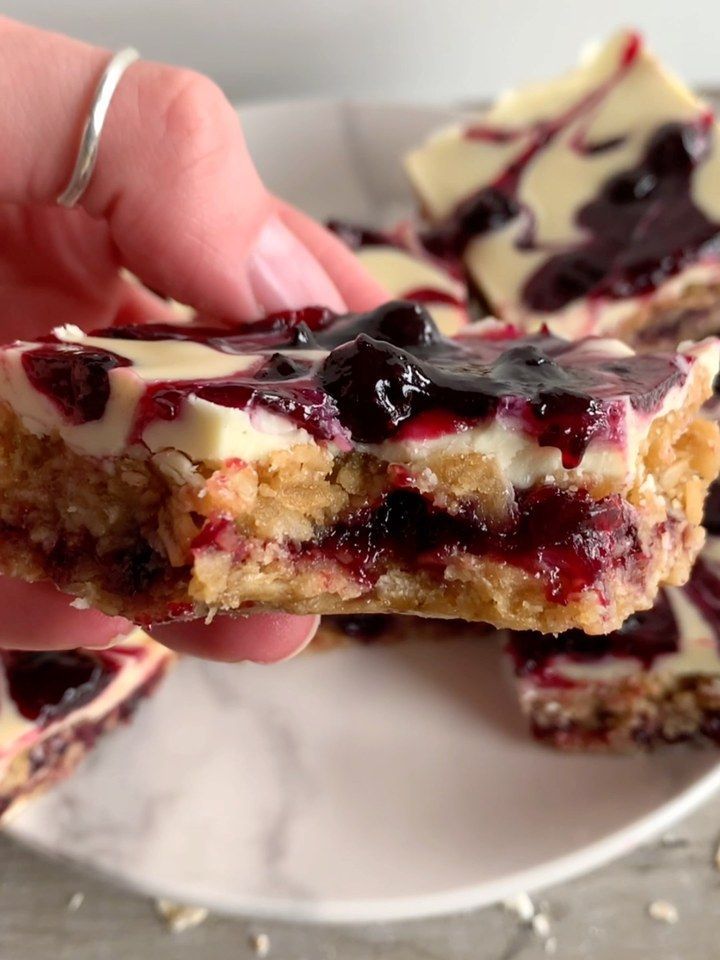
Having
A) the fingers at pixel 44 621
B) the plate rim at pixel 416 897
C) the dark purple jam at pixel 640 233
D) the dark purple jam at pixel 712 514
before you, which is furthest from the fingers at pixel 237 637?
the dark purple jam at pixel 640 233

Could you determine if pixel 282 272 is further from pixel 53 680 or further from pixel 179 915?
pixel 179 915

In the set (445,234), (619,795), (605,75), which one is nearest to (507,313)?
(445,234)

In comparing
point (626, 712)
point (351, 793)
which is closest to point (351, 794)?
point (351, 793)

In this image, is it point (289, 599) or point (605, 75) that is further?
point (605, 75)

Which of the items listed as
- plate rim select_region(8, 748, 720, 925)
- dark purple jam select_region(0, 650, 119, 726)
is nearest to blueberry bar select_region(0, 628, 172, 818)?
dark purple jam select_region(0, 650, 119, 726)

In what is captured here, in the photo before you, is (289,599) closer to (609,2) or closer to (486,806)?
(486,806)

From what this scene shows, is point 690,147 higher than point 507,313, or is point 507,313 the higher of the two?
point 690,147
